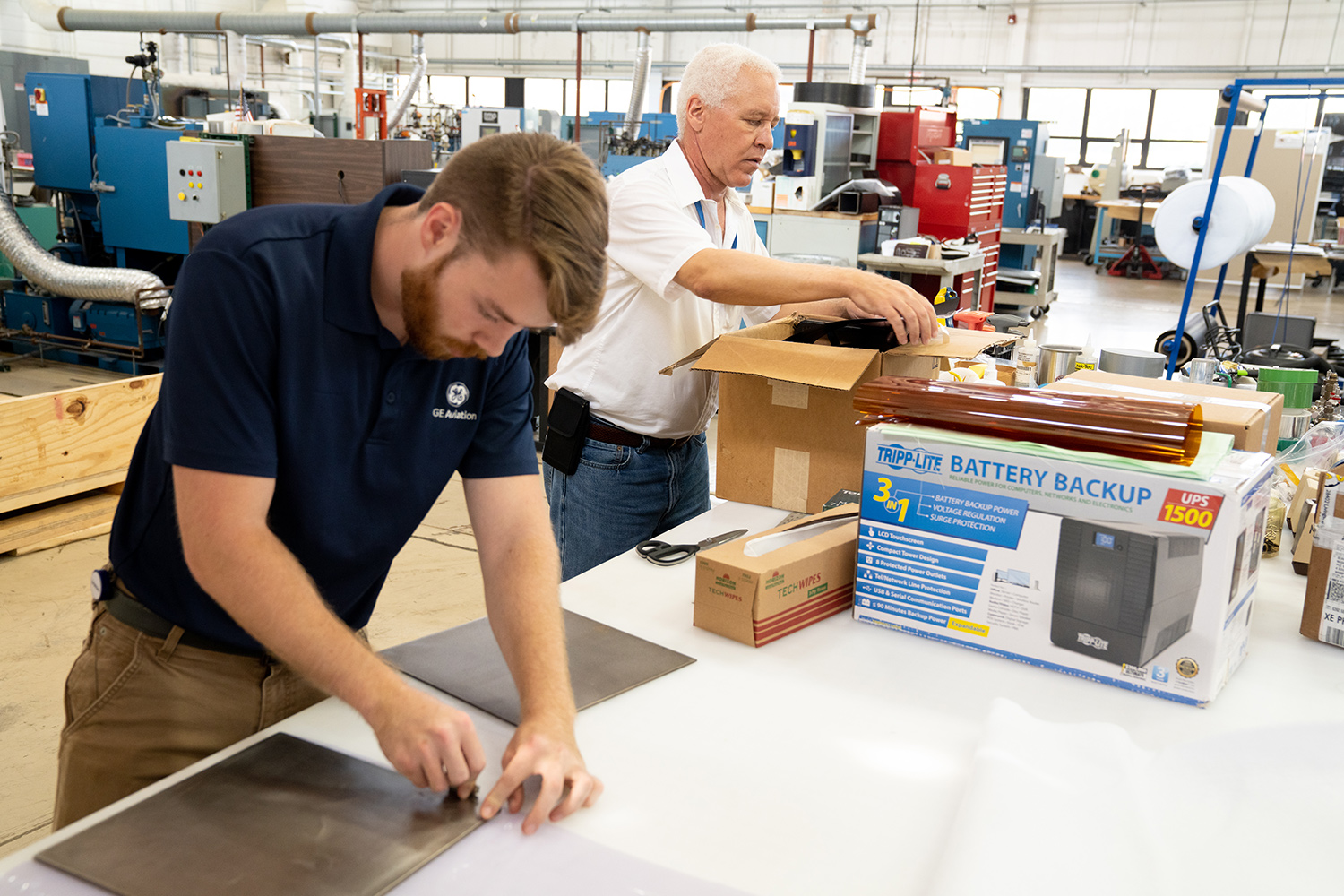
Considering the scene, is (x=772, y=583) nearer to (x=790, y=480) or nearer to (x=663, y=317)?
(x=790, y=480)

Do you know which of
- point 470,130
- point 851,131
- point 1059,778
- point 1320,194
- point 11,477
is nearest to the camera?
point 1059,778

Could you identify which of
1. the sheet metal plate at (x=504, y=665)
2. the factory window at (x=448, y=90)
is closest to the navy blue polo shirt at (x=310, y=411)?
the sheet metal plate at (x=504, y=665)

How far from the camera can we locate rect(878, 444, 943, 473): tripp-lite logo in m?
1.25

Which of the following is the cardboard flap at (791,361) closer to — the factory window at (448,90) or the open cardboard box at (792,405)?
the open cardboard box at (792,405)

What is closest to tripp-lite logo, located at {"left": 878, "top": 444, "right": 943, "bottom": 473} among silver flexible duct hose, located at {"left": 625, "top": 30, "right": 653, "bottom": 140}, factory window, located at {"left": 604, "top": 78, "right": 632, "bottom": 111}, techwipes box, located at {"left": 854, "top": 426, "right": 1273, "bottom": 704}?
techwipes box, located at {"left": 854, "top": 426, "right": 1273, "bottom": 704}

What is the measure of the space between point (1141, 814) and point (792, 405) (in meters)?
0.93

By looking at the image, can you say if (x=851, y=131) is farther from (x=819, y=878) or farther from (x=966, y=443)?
(x=819, y=878)

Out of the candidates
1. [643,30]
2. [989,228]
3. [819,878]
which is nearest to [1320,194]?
[989,228]

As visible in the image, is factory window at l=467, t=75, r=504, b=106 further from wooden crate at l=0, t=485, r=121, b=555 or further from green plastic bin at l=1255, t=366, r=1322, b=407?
green plastic bin at l=1255, t=366, r=1322, b=407

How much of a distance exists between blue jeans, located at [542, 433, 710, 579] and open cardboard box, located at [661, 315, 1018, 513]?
121 millimetres

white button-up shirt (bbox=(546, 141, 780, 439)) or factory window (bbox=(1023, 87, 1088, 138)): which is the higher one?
factory window (bbox=(1023, 87, 1088, 138))

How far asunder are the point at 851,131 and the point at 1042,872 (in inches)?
218

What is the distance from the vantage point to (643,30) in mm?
6520

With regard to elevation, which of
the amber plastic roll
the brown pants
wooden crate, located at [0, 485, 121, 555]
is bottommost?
wooden crate, located at [0, 485, 121, 555]
